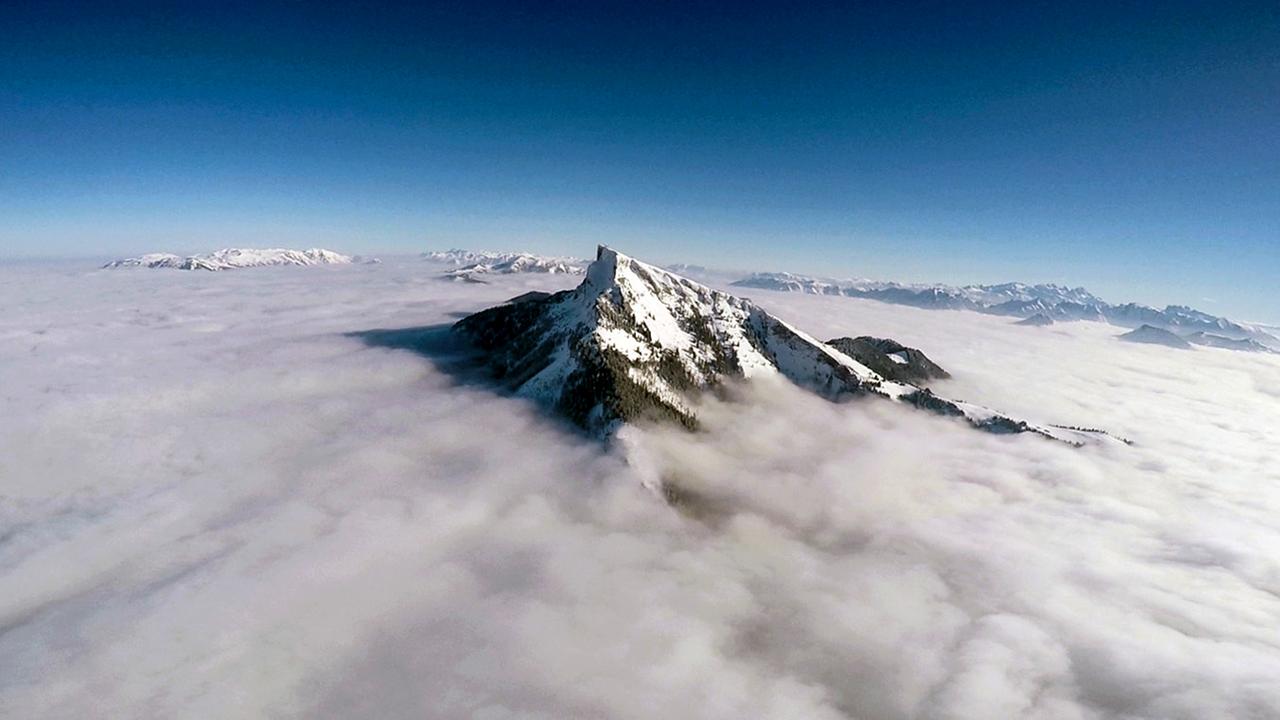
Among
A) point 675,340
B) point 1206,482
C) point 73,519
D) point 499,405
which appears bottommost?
point 1206,482

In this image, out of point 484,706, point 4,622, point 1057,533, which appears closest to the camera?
point 484,706

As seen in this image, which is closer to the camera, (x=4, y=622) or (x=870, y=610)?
(x=4, y=622)

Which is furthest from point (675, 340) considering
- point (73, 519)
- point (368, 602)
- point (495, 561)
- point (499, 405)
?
point (73, 519)

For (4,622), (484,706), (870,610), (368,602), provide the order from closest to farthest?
(484,706) < (4,622) < (368,602) < (870,610)

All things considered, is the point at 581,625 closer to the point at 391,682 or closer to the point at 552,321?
the point at 391,682

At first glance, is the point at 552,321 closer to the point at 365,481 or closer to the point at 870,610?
the point at 365,481

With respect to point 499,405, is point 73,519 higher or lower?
lower

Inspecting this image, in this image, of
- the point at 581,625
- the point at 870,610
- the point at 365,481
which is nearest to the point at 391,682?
the point at 581,625
